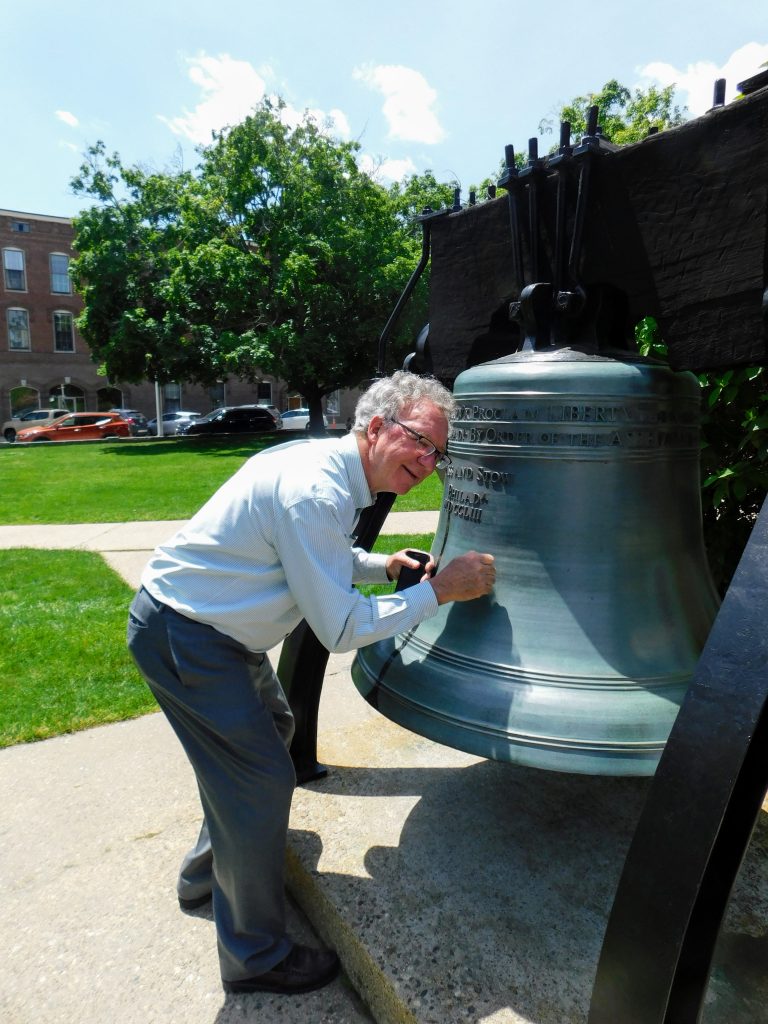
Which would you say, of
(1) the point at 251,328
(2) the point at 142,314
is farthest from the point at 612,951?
(2) the point at 142,314

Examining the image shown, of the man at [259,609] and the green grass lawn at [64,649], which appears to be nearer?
the man at [259,609]

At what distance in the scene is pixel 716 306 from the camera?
1.78 m

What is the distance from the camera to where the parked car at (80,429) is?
28859mm

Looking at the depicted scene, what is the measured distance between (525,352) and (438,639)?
33.9 inches

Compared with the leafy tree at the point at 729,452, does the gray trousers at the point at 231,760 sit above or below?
below

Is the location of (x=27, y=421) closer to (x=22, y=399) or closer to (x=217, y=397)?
Result: (x=22, y=399)

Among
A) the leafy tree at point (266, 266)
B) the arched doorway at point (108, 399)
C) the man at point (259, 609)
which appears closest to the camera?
the man at point (259, 609)

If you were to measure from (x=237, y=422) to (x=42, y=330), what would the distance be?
17.4m

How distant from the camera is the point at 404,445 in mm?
1827

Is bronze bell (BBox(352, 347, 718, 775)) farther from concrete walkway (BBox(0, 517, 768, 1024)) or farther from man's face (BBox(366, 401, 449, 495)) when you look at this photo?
concrete walkway (BBox(0, 517, 768, 1024))

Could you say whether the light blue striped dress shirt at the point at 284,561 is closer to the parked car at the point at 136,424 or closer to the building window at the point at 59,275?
the parked car at the point at 136,424

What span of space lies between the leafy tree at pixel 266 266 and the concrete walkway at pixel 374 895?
1777 cm

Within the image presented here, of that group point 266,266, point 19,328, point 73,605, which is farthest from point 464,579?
point 19,328

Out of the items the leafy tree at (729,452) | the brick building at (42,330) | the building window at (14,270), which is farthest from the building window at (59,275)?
the leafy tree at (729,452)
